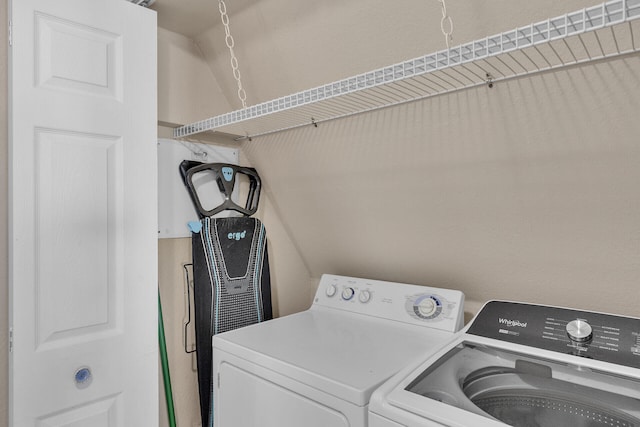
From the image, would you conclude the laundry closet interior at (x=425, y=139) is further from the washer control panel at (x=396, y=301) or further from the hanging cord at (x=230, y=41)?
the washer control panel at (x=396, y=301)

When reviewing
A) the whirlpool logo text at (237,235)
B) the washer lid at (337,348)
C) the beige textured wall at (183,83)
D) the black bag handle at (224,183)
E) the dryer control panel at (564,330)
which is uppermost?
the beige textured wall at (183,83)

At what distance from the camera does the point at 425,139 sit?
5.56 ft

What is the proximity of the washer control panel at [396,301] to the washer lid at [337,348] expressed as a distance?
0.15 ft

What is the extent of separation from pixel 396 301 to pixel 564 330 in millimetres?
754

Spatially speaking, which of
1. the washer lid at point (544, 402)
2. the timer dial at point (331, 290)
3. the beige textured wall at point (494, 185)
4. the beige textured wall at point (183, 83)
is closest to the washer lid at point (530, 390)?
the washer lid at point (544, 402)

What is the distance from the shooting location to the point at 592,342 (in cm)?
146

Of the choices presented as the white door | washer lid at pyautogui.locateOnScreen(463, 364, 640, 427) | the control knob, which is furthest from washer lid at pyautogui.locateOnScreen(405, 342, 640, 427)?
the white door

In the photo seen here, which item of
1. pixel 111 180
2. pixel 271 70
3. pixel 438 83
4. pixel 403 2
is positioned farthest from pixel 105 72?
pixel 438 83

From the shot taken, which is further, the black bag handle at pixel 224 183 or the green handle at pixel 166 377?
→ the black bag handle at pixel 224 183

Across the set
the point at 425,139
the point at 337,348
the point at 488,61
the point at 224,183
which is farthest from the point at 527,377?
the point at 224,183

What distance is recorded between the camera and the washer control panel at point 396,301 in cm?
188

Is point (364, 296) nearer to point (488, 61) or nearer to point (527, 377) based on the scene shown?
point (527, 377)

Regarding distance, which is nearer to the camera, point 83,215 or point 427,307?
point 83,215

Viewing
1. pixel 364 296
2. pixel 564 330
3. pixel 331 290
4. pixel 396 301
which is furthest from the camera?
pixel 331 290
